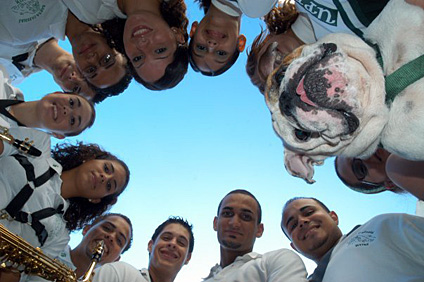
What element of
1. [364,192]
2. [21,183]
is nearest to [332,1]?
[364,192]

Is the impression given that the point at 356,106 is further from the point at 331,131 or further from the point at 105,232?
the point at 105,232

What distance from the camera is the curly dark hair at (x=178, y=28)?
444cm

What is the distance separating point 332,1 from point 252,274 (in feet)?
9.12

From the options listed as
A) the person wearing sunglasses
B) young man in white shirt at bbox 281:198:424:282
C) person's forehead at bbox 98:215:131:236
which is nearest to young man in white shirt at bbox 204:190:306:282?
young man in white shirt at bbox 281:198:424:282

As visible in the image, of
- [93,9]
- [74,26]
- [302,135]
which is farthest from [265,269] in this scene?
[74,26]

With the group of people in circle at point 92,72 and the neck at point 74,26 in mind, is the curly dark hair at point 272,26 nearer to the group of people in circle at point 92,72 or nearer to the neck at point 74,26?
the group of people in circle at point 92,72

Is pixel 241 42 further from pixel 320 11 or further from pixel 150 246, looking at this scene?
pixel 150 246

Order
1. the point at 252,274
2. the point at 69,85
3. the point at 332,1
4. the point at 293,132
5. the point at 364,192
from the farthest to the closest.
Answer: the point at 69,85 → the point at 364,192 → the point at 252,274 → the point at 332,1 → the point at 293,132

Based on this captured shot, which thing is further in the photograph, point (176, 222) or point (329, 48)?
point (176, 222)

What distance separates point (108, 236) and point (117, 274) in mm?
1004

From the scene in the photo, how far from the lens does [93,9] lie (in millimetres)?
4469

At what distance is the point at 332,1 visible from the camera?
2.51m

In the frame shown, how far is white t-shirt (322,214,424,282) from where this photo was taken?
9.00 feet

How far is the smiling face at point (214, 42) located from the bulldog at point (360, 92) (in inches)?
104
